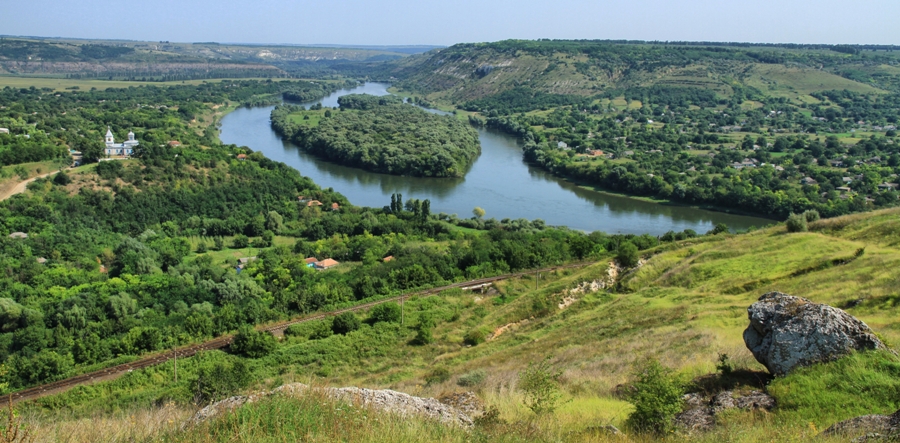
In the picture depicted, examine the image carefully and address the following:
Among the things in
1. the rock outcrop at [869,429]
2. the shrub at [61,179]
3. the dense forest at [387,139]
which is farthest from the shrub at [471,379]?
the dense forest at [387,139]

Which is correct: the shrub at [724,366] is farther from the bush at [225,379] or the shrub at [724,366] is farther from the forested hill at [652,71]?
the forested hill at [652,71]

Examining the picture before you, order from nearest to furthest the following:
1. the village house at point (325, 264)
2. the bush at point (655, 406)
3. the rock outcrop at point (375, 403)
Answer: the rock outcrop at point (375, 403), the bush at point (655, 406), the village house at point (325, 264)

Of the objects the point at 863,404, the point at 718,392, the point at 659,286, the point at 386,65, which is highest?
the point at 386,65

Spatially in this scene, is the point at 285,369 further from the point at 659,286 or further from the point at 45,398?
the point at 659,286

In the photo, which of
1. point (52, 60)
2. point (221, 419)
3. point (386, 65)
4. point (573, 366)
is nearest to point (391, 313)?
point (573, 366)

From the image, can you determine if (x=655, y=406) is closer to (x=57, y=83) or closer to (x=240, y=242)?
(x=240, y=242)

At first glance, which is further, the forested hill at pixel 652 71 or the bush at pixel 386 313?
the forested hill at pixel 652 71
